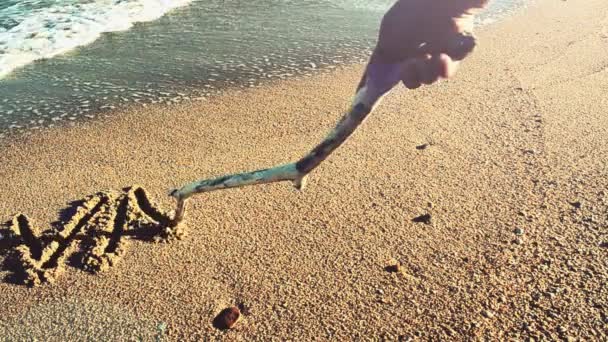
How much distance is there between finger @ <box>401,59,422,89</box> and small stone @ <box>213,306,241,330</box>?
1.97 metres


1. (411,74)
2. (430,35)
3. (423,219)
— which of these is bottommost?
(423,219)

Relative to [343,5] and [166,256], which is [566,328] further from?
[343,5]

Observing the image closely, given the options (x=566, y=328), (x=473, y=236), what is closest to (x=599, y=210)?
(x=473, y=236)

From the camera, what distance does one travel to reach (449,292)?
333 centimetres

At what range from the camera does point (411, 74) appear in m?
1.69

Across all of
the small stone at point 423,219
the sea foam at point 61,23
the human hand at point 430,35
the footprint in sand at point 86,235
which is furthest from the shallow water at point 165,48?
the human hand at point 430,35

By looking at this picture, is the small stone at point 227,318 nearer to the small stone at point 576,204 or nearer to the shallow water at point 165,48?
the small stone at point 576,204

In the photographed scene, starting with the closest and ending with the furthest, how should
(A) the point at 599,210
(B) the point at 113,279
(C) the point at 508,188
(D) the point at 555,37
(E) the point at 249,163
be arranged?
(B) the point at 113,279, (A) the point at 599,210, (C) the point at 508,188, (E) the point at 249,163, (D) the point at 555,37

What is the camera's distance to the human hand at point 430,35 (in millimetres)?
1605

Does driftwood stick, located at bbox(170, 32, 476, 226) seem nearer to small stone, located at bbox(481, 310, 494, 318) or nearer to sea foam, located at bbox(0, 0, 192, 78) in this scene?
small stone, located at bbox(481, 310, 494, 318)

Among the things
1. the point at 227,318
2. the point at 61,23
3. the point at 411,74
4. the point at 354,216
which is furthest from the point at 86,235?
the point at 61,23

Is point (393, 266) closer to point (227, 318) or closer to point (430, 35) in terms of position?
Result: point (227, 318)

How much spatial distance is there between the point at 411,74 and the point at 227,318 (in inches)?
79.9

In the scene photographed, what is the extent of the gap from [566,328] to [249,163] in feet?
9.04
